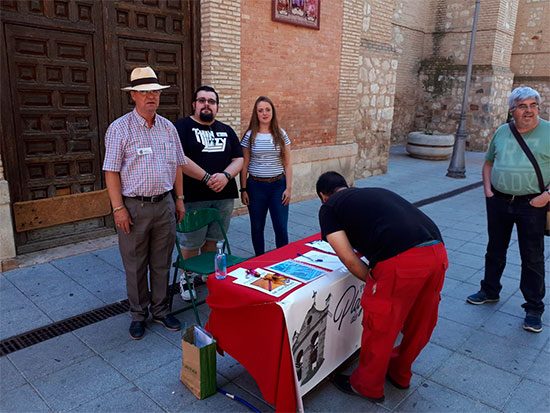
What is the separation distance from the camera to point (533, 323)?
3.81 meters

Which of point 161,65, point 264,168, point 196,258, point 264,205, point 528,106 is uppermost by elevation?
point 161,65

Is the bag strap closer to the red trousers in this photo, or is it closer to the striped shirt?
the red trousers

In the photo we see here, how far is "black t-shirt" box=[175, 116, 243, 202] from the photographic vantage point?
155 inches

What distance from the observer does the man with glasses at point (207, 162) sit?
3.92 m

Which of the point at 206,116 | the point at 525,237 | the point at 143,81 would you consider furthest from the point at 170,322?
the point at 525,237

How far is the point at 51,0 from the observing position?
Result: 497cm

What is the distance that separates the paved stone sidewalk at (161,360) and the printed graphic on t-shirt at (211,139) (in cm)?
145

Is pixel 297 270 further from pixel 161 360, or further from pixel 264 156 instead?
pixel 264 156

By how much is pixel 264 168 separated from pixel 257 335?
7.50 feet

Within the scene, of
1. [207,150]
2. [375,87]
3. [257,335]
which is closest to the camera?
[257,335]

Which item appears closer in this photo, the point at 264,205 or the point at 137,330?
the point at 137,330

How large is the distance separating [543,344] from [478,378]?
891 mm

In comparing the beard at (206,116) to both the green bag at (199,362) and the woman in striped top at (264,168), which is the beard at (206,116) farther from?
the green bag at (199,362)

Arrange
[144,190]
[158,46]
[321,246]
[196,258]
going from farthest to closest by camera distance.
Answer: [158,46] < [196,258] < [321,246] < [144,190]
